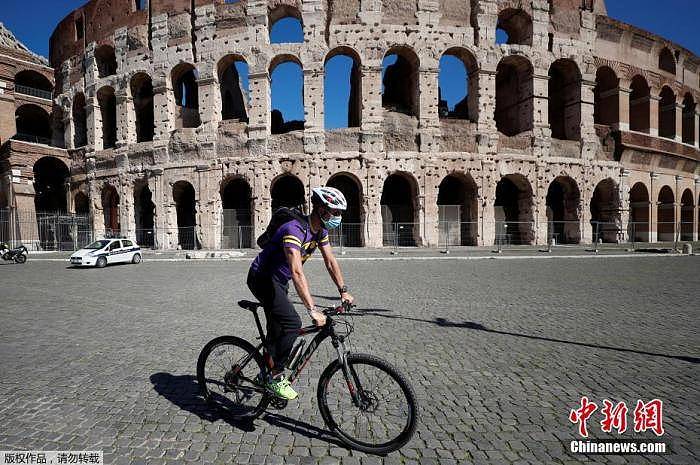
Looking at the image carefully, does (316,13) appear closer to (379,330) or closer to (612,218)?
(379,330)

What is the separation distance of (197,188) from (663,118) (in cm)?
3429

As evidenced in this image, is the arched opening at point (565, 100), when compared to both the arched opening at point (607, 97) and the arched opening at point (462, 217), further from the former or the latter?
the arched opening at point (462, 217)

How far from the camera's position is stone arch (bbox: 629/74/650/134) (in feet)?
79.1

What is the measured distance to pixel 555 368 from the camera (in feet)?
11.9

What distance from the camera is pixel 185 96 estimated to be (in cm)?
2741

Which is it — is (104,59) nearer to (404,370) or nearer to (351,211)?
(351,211)

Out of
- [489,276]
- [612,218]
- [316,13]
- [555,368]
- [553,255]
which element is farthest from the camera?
[612,218]

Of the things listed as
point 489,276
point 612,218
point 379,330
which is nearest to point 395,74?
point 612,218

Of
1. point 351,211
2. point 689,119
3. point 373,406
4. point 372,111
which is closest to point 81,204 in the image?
point 351,211

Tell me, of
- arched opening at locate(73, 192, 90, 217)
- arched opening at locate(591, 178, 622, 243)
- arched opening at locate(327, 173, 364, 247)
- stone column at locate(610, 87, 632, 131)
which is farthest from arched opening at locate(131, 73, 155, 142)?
arched opening at locate(591, 178, 622, 243)

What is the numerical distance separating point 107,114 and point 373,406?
1234 inches

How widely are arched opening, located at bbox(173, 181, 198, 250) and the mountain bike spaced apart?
1876cm

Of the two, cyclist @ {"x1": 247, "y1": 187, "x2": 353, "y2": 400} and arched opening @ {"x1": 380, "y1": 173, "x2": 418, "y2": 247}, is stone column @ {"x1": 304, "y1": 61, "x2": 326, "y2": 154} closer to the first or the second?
arched opening @ {"x1": 380, "y1": 173, "x2": 418, "y2": 247}

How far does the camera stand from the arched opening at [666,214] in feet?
80.7
